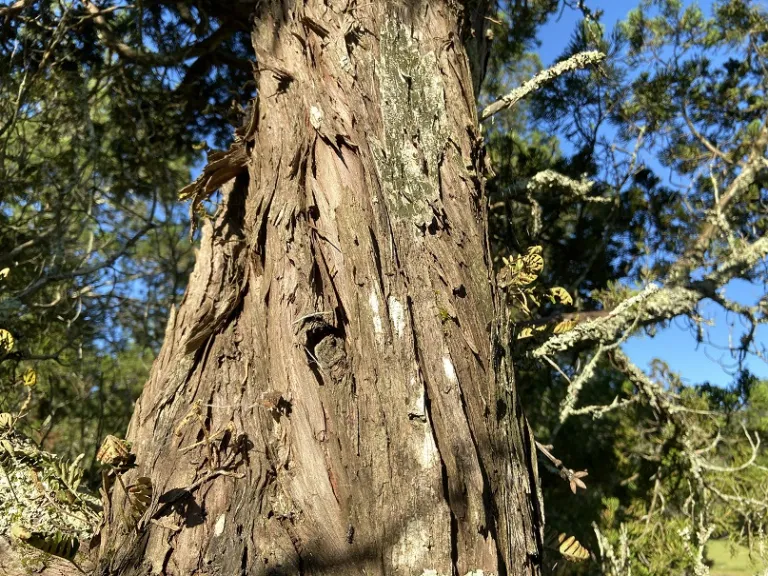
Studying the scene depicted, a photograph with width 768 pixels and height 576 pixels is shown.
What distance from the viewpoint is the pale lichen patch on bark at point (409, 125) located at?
1.74 metres

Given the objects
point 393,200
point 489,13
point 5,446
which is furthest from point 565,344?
point 5,446

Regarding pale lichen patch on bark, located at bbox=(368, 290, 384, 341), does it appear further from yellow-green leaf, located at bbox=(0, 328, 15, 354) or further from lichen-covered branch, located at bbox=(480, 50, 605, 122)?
yellow-green leaf, located at bbox=(0, 328, 15, 354)

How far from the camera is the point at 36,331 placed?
4383 millimetres

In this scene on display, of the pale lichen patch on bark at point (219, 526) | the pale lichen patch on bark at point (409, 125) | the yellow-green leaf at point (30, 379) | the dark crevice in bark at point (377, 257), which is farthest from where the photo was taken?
the yellow-green leaf at point (30, 379)

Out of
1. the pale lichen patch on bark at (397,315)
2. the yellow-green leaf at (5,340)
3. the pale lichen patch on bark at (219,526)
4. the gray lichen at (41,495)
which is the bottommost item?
the pale lichen patch on bark at (219,526)

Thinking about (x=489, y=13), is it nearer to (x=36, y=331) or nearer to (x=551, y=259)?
(x=551, y=259)

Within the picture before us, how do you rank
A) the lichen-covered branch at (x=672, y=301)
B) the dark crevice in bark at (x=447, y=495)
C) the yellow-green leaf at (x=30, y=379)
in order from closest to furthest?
the dark crevice in bark at (x=447, y=495) < the yellow-green leaf at (x=30, y=379) < the lichen-covered branch at (x=672, y=301)

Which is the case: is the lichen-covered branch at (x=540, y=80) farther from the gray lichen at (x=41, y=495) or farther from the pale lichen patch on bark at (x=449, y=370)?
the gray lichen at (x=41, y=495)

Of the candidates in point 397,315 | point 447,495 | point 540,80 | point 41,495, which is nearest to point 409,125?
point 397,315

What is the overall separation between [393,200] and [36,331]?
12.4ft

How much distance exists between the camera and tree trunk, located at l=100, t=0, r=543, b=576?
138 cm

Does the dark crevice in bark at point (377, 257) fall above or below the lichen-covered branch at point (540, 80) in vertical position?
below

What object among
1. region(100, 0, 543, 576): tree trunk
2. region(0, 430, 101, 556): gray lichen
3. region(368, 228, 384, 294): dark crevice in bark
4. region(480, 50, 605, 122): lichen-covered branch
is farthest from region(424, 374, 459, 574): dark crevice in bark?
region(480, 50, 605, 122): lichen-covered branch

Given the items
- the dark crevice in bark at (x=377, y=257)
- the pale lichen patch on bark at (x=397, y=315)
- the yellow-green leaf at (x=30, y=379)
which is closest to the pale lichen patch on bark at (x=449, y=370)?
the pale lichen patch on bark at (x=397, y=315)
